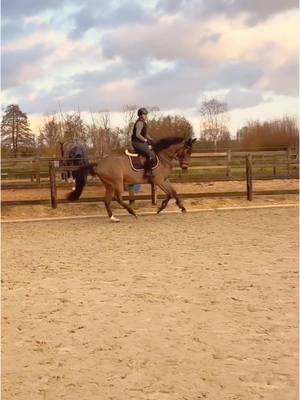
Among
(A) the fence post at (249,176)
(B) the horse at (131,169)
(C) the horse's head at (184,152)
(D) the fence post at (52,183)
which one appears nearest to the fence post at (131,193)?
(B) the horse at (131,169)

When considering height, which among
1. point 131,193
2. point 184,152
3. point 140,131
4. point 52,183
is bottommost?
point 131,193

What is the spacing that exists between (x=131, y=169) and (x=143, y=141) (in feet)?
2.13

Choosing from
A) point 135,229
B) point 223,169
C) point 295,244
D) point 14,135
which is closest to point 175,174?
point 223,169

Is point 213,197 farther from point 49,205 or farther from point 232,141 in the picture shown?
point 232,141

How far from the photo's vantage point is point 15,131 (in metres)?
34.1

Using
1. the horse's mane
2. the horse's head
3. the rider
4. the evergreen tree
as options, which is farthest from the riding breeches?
the evergreen tree

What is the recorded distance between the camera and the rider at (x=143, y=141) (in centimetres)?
1027

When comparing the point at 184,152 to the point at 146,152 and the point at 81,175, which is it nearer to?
the point at 146,152

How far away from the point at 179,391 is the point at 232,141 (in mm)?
38561

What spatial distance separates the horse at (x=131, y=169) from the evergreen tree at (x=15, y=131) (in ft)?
76.9

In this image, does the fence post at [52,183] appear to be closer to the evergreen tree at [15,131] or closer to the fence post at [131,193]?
the fence post at [131,193]

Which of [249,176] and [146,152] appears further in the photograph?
[249,176]

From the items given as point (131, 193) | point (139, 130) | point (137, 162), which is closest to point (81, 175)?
point (137, 162)

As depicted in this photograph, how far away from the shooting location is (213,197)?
12883mm
